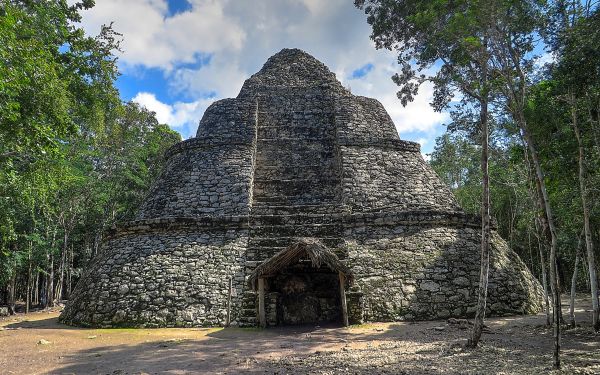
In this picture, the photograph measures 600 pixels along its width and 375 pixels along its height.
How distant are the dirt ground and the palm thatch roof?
3.73 ft

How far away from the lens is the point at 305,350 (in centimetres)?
613

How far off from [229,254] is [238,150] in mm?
4852

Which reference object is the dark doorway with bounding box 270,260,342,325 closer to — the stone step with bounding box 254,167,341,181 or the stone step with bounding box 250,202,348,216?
the stone step with bounding box 250,202,348,216

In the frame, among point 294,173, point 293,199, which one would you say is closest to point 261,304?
point 293,199

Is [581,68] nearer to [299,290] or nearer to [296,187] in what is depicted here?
[299,290]

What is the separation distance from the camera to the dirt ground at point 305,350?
17.0ft

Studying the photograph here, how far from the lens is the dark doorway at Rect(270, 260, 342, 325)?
8.36 metres

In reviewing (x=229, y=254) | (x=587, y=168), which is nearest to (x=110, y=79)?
(x=229, y=254)

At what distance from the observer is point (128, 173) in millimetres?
18938

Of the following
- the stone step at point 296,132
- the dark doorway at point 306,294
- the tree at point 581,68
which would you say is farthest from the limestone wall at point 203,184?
the tree at point 581,68

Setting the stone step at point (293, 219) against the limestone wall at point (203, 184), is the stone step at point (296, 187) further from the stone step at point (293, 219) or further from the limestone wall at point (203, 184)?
the stone step at point (293, 219)

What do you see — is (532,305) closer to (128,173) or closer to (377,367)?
(377,367)

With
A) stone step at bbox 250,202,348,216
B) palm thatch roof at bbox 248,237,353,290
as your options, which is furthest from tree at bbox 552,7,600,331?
stone step at bbox 250,202,348,216

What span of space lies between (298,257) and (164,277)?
3290mm
